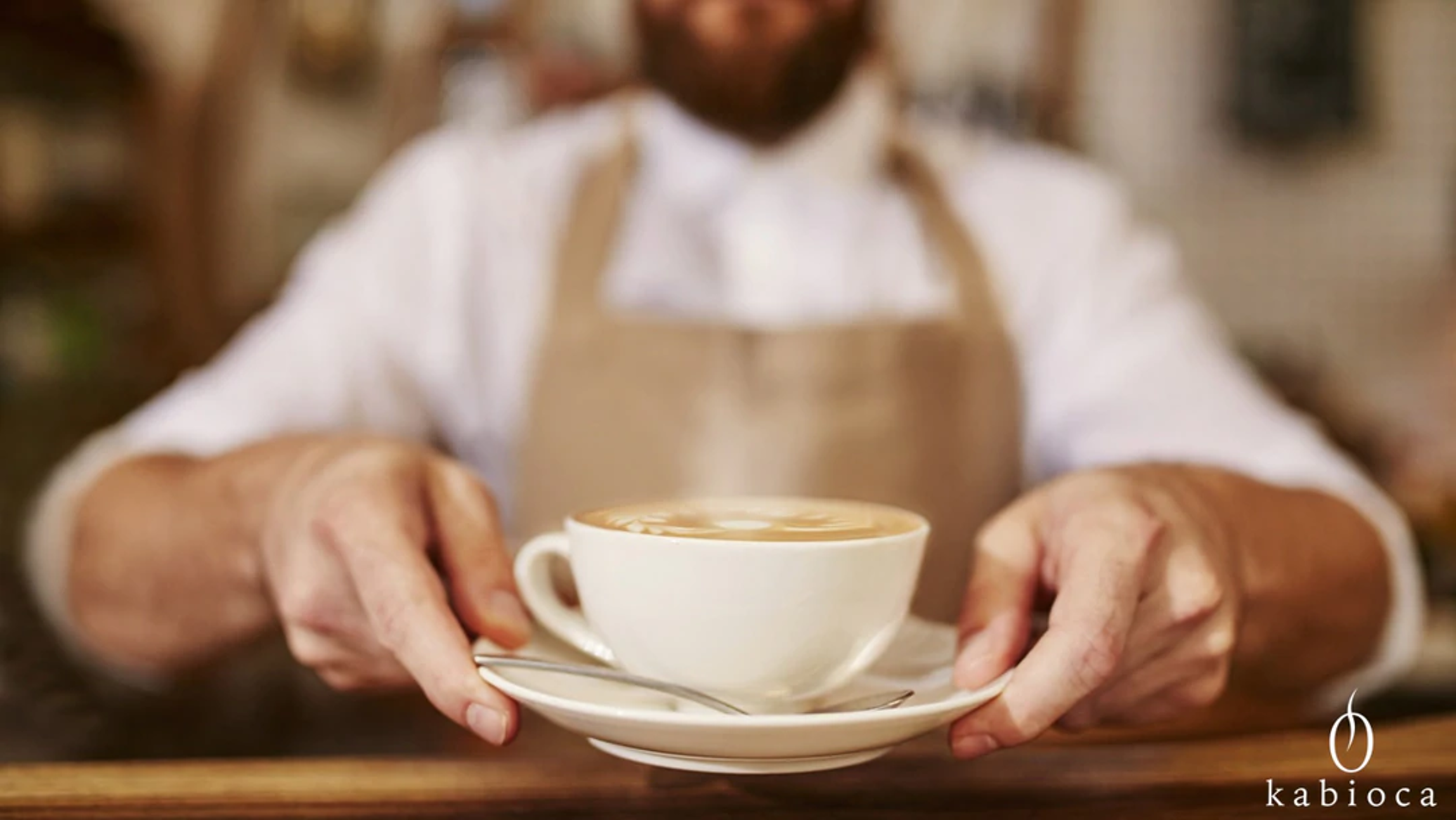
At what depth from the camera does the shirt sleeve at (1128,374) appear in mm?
941

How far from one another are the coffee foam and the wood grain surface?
0.09 metres

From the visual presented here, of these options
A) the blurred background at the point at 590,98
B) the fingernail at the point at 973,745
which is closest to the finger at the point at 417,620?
the fingernail at the point at 973,745

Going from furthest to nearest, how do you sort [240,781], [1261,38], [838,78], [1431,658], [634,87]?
[1261,38]
[1431,658]
[634,87]
[838,78]
[240,781]

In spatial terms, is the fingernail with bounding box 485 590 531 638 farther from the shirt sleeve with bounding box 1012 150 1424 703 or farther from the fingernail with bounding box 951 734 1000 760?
the shirt sleeve with bounding box 1012 150 1424 703

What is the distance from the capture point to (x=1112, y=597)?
0.40 metres

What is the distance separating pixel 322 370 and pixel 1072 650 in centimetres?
79

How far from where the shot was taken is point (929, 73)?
79.3 inches

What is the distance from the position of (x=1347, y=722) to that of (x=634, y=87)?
967 mm

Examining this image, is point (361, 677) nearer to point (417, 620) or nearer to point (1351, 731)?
point (417, 620)

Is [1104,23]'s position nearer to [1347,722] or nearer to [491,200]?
[491,200]

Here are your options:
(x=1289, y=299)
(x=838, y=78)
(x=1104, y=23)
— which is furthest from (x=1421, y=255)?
(x=838, y=78)

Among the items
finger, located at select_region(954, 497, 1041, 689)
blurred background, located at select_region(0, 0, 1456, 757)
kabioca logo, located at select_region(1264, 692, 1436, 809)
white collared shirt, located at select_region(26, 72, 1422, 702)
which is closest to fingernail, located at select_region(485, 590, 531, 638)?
finger, located at select_region(954, 497, 1041, 689)

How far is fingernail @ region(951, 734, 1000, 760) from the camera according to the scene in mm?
380

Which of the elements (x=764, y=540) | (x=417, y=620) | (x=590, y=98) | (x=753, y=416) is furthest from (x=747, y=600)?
(x=590, y=98)
